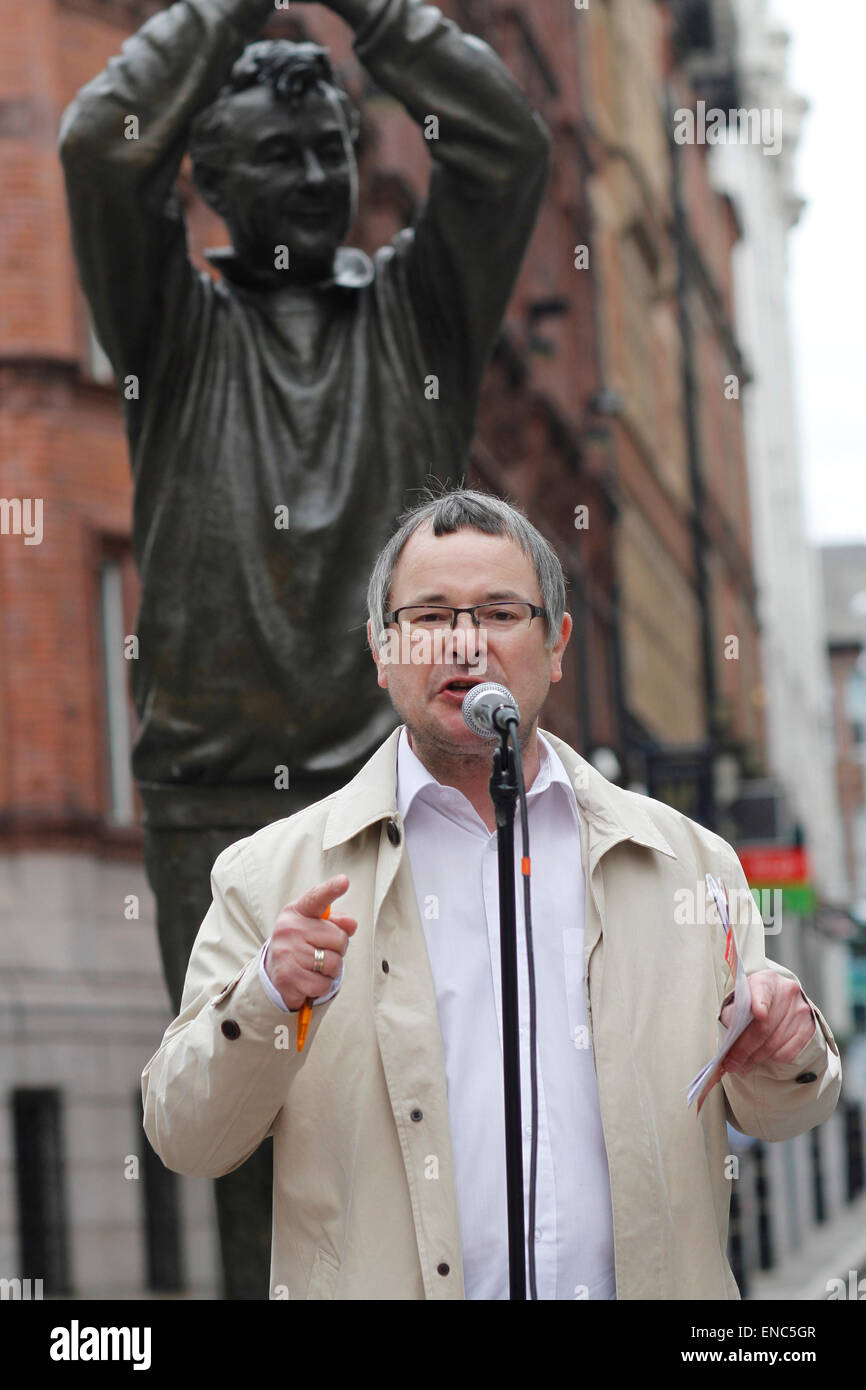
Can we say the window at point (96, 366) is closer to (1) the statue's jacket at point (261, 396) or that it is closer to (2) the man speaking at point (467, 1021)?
(1) the statue's jacket at point (261, 396)

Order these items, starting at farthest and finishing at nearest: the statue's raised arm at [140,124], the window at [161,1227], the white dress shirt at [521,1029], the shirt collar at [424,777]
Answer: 1. the window at [161,1227]
2. the statue's raised arm at [140,124]
3. the shirt collar at [424,777]
4. the white dress shirt at [521,1029]

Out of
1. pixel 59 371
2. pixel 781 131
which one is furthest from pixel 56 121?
pixel 781 131

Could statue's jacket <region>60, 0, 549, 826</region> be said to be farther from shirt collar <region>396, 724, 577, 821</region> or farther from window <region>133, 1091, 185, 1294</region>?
window <region>133, 1091, 185, 1294</region>

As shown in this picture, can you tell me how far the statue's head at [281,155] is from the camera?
4.49 m

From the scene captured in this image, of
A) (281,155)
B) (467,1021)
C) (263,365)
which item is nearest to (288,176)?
(281,155)

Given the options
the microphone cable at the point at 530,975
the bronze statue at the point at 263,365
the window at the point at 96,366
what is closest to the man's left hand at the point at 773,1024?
the microphone cable at the point at 530,975

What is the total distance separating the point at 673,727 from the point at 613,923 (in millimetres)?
37162

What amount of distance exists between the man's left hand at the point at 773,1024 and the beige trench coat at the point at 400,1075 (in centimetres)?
5

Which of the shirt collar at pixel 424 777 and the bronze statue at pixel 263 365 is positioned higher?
the bronze statue at pixel 263 365

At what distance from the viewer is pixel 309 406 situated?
14.6 ft

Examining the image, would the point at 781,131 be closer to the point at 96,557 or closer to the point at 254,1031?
the point at 96,557

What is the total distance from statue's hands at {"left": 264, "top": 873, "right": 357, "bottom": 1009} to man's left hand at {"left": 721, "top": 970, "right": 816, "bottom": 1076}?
503mm

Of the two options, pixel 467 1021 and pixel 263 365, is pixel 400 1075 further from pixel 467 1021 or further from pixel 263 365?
pixel 263 365
